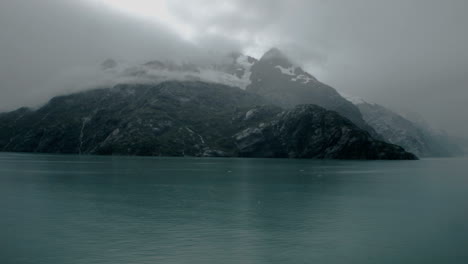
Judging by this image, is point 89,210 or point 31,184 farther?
point 31,184

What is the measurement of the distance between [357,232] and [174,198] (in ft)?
177

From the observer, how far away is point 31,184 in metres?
140

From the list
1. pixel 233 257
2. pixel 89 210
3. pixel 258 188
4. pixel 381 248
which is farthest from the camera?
pixel 258 188

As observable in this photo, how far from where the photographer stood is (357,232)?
69.7m

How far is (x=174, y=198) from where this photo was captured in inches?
4257

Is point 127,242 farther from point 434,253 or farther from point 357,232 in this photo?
point 434,253

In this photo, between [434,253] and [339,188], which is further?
[339,188]

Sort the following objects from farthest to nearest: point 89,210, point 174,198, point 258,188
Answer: point 258,188, point 174,198, point 89,210

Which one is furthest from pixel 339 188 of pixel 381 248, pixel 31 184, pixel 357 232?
pixel 31 184

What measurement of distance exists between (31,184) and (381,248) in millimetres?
123272

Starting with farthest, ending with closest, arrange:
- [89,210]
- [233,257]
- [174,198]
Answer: [174,198], [89,210], [233,257]

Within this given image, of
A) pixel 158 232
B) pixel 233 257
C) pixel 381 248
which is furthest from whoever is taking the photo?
pixel 158 232

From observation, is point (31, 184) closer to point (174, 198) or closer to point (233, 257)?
point (174, 198)

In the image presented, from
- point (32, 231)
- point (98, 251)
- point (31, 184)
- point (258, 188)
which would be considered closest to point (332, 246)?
point (98, 251)
